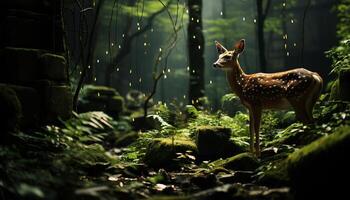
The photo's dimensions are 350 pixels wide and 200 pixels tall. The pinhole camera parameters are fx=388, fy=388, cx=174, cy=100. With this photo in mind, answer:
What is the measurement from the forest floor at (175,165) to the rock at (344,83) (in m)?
0.19

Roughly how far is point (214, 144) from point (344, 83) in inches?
106

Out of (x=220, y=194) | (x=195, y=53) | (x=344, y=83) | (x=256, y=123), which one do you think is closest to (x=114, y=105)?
(x=195, y=53)

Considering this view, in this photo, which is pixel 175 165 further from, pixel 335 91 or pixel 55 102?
pixel 335 91

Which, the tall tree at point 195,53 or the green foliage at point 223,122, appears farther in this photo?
the tall tree at point 195,53

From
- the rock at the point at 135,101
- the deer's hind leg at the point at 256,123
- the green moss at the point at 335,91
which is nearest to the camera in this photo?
the deer's hind leg at the point at 256,123

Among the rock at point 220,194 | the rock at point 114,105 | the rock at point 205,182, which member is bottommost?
the rock at point 114,105

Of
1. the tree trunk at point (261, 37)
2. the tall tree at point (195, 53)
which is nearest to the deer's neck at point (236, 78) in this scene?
the tall tree at point (195, 53)

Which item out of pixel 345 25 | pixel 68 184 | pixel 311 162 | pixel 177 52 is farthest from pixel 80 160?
pixel 177 52

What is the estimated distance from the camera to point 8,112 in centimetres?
537

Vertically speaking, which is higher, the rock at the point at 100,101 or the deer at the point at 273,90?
the deer at the point at 273,90

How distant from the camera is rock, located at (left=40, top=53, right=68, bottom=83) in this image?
21.6ft

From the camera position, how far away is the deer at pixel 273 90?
650 centimetres

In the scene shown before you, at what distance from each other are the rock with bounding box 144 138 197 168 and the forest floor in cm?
2

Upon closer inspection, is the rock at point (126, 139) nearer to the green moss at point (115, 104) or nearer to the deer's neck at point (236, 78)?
the green moss at point (115, 104)
